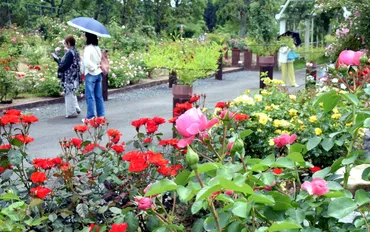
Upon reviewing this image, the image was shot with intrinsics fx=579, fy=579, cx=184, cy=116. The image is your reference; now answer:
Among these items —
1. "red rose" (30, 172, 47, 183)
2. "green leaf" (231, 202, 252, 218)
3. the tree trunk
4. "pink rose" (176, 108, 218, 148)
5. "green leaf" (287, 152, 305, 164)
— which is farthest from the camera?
the tree trunk

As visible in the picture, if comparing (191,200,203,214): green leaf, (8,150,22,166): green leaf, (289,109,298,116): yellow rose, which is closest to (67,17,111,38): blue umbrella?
(289,109,298,116): yellow rose

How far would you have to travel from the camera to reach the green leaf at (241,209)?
4.99 ft

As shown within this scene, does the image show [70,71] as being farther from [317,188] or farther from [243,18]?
[243,18]

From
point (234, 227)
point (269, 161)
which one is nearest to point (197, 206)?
point (234, 227)

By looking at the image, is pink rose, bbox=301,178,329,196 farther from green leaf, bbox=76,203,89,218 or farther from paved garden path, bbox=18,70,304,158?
paved garden path, bbox=18,70,304,158

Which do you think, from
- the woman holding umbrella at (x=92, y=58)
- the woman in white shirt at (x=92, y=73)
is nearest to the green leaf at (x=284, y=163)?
the woman holding umbrella at (x=92, y=58)

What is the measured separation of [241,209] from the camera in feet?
5.06

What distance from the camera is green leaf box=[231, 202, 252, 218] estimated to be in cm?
152

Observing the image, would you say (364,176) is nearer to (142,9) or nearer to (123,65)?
(123,65)

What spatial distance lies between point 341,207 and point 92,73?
7.86 m

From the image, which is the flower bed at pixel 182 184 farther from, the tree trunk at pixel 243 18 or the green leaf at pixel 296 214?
the tree trunk at pixel 243 18

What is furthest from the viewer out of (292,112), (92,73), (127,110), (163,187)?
(127,110)

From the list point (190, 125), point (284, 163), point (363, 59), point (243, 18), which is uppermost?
point (243, 18)

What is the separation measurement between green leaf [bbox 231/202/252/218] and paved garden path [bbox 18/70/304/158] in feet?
16.3
